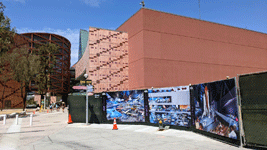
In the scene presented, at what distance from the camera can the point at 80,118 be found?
54.3 feet

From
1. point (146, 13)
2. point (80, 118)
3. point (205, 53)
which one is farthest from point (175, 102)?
point (205, 53)

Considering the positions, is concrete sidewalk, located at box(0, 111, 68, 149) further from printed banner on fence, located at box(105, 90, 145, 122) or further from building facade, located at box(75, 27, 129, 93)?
building facade, located at box(75, 27, 129, 93)

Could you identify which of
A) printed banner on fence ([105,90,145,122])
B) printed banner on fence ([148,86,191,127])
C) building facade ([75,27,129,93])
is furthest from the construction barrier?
building facade ([75,27,129,93])

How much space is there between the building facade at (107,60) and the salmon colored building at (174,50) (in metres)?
0.17

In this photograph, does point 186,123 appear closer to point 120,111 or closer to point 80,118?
point 120,111

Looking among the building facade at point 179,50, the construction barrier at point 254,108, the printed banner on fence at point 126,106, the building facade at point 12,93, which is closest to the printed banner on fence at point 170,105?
the printed banner on fence at point 126,106

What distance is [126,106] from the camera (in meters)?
14.9

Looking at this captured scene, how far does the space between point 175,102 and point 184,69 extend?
24.0 m

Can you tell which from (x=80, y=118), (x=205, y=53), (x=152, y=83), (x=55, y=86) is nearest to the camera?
(x=80, y=118)

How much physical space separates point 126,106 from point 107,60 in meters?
20.2

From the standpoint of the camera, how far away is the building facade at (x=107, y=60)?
33.2 meters

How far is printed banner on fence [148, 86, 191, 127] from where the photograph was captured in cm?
1148

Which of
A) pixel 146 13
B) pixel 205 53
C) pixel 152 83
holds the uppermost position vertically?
pixel 146 13

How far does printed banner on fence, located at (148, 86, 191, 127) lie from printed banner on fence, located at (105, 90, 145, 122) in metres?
0.91
